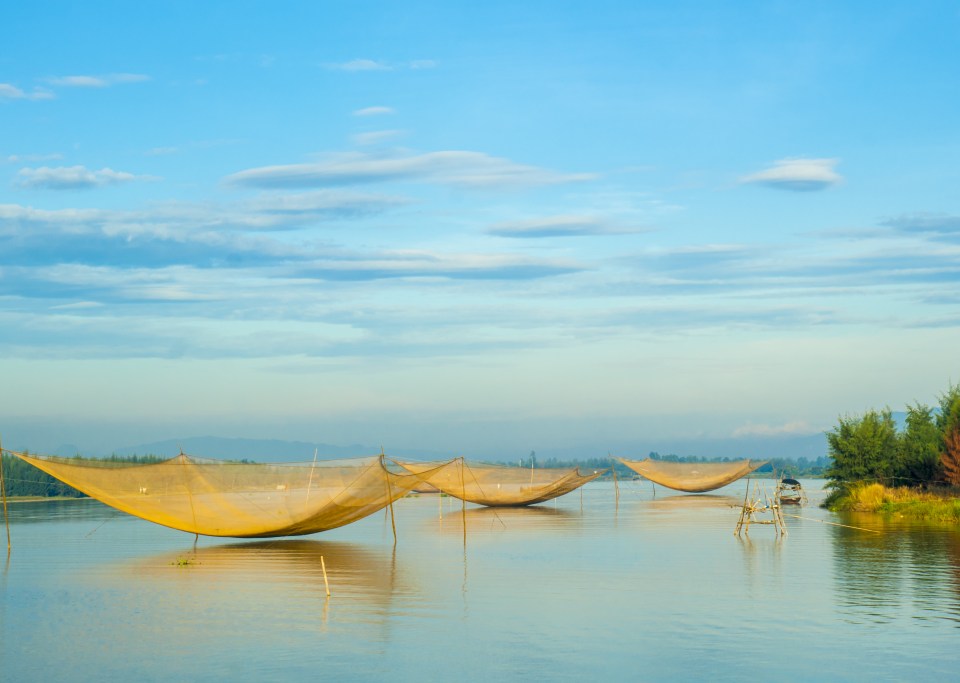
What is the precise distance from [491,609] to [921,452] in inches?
945

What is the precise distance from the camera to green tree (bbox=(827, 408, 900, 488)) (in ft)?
114

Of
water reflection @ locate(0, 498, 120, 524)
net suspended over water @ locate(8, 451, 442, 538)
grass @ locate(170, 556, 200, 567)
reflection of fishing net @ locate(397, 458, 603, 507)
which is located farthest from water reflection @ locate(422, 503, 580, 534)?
water reflection @ locate(0, 498, 120, 524)

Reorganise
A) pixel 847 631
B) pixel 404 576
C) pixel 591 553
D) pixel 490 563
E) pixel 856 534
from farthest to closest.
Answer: pixel 856 534 → pixel 591 553 → pixel 490 563 → pixel 404 576 → pixel 847 631

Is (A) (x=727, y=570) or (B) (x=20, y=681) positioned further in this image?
(A) (x=727, y=570)

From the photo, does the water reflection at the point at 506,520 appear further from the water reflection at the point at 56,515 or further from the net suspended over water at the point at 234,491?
the water reflection at the point at 56,515

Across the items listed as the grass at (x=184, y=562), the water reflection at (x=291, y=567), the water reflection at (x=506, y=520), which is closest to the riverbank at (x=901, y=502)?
the water reflection at (x=506, y=520)

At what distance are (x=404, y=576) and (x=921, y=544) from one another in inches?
409

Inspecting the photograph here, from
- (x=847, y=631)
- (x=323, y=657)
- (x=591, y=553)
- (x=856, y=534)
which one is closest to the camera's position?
(x=323, y=657)

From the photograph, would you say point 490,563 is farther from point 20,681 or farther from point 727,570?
point 20,681

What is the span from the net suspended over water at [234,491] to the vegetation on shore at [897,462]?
16.0 meters

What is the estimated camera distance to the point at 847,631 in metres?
11.8

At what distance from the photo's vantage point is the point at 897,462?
3428 centimetres

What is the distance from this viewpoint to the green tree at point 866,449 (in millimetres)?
34688

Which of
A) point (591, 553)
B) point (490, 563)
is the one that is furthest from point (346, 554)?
point (591, 553)
